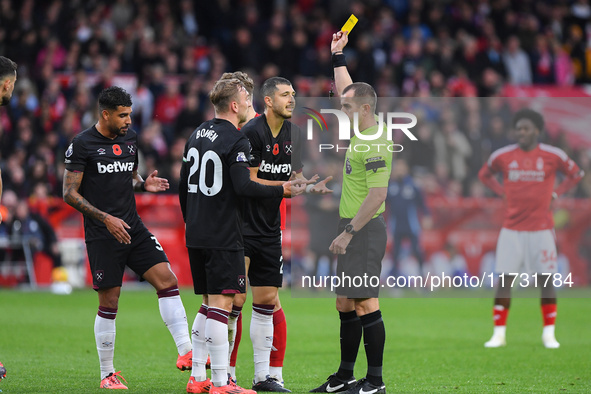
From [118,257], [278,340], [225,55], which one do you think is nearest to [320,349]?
[278,340]

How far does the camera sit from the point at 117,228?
7.18 meters

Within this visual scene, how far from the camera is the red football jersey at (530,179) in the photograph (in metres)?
10.3

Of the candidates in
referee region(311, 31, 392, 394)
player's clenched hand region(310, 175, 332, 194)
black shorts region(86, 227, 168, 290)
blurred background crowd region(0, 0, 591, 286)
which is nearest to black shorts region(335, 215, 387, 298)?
referee region(311, 31, 392, 394)

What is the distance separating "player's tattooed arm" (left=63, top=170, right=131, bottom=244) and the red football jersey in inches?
199

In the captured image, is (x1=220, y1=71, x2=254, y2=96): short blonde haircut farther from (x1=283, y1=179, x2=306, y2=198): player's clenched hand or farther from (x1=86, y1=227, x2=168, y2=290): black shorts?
(x1=86, y1=227, x2=168, y2=290): black shorts

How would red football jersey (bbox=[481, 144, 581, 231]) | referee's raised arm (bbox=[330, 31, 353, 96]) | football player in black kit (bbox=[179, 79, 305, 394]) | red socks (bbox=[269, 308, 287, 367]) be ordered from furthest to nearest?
red football jersey (bbox=[481, 144, 581, 231]) < referee's raised arm (bbox=[330, 31, 353, 96]) < red socks (bbox=[269, 308, 287, 367]) < football player in black kit (bbox=[179, 79, 305, 394])

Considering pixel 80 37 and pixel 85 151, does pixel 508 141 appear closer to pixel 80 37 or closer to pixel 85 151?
pixel 85 151

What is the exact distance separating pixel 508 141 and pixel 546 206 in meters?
1.29

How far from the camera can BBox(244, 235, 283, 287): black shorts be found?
718 centimetres

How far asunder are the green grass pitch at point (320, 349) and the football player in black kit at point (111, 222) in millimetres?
492

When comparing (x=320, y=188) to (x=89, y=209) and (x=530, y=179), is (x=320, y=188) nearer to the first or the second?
(x=89, y=209)

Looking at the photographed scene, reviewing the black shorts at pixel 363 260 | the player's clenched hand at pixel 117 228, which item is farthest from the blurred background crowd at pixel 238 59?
the player's clenched hand at pixel 117 228

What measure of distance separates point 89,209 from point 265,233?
1430 mm

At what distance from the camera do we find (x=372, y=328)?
22.6 ft
